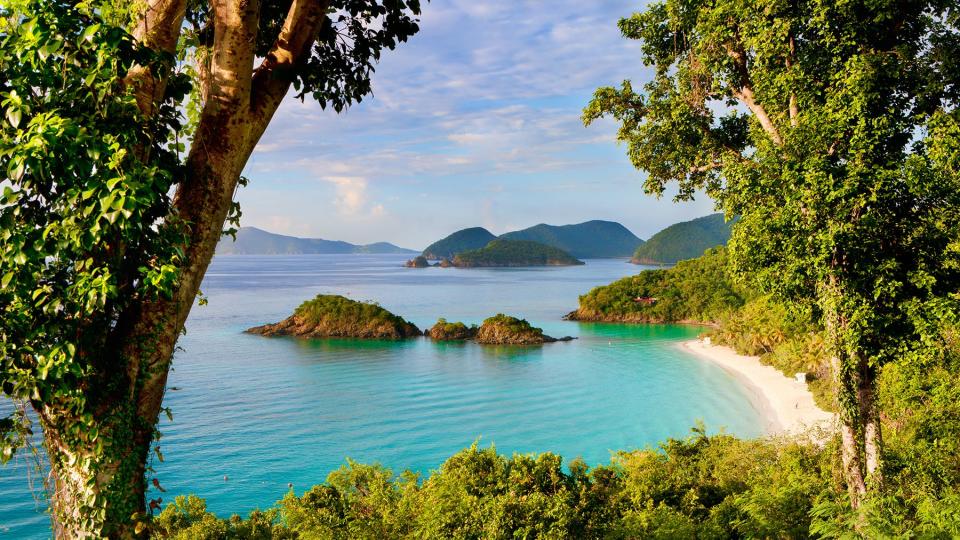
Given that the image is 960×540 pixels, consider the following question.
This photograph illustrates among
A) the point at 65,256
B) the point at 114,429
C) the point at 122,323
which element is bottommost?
the point at 114,429

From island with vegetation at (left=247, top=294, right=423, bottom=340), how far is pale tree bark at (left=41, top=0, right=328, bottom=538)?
64.2m

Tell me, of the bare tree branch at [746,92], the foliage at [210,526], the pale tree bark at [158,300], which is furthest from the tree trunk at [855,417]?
the foliage at [210,526]

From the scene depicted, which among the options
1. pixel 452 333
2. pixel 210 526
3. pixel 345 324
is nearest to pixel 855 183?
pixel 210 526

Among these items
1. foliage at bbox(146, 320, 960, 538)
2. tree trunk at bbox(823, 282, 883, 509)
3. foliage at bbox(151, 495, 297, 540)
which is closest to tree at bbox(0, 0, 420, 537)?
foliage at bbox(146, 320, 960, 538)

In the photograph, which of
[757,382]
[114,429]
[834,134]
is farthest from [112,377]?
[757,382]

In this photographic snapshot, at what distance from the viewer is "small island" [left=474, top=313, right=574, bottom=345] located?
63.9 meters

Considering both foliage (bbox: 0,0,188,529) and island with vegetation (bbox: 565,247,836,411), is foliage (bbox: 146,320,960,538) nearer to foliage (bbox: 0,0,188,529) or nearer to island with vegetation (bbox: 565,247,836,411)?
foliage (bbox: 0,0,188,529)

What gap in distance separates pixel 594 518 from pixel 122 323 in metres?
10.2

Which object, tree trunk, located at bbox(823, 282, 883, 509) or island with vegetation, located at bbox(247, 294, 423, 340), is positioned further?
island with vegetation, located at bbox(247, 294, 423, 340)

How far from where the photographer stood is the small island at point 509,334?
63.9 m

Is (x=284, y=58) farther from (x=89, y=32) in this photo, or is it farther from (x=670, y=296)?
(x=670, y=296)

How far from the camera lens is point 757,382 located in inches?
1690

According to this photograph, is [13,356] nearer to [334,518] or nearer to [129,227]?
[129,227]

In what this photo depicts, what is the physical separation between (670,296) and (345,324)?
42842 millimetres
